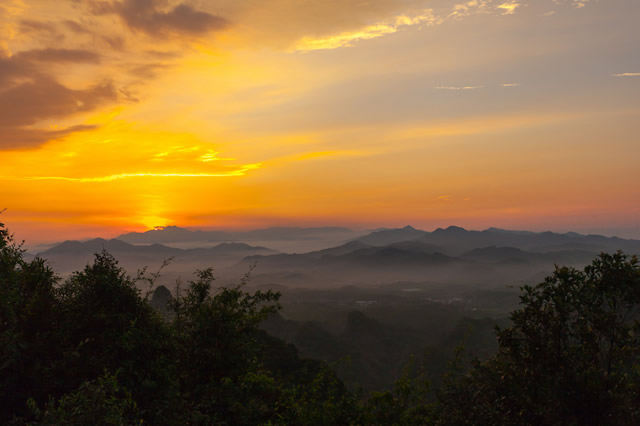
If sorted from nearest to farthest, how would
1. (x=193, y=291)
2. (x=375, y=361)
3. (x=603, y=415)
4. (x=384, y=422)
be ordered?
(x=603, y=415) < (x=384, y=422) < (x=193, y=291) < (x=375, y=361)

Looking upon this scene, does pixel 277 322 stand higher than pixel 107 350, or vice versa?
pixel 107 350

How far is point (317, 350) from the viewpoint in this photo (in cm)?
14225

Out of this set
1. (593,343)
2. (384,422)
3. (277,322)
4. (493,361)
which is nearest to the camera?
(593,343)

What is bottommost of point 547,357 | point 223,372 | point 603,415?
point 223,372


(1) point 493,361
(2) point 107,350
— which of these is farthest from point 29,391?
(1) point 493,361

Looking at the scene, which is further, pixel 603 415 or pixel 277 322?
pixel 277 322

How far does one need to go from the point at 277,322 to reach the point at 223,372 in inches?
5972

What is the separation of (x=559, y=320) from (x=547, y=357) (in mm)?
1676

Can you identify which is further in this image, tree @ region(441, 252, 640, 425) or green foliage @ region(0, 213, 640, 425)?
green foliage @ region(0, 213, 640, 425)

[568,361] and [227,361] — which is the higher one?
[568,361]

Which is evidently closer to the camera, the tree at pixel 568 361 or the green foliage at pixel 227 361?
the tree at pixel 568 361

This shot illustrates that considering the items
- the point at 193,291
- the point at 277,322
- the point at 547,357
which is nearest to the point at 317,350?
the point at 277,322

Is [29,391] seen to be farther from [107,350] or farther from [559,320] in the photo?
[559,320]

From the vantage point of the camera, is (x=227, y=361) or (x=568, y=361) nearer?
(x=568, y=361)
